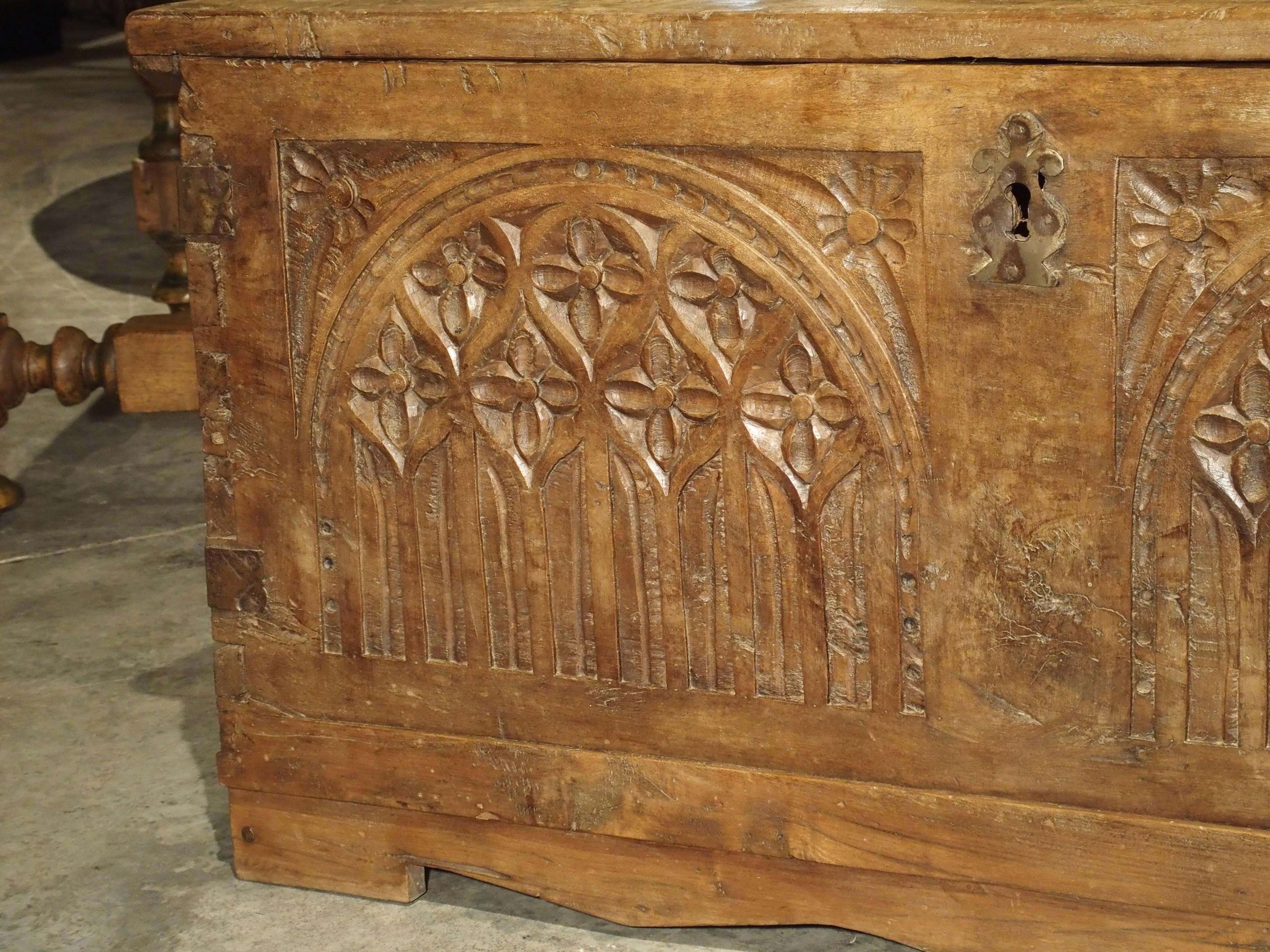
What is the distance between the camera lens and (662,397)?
67.4 inches

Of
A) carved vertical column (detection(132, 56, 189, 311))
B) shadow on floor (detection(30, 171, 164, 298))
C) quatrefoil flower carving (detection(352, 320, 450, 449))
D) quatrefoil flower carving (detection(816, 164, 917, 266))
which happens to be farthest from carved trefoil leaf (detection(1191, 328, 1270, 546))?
shadow on floor (detection(30, 171, 164, 298))

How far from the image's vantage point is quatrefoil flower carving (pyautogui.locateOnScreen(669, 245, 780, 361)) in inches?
65.2

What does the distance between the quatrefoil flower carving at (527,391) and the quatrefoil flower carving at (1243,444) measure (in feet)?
1.95

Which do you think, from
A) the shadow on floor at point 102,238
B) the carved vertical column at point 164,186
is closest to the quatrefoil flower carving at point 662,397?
the carved vertical column at point 164,186

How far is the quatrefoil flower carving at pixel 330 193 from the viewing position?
1763 mm

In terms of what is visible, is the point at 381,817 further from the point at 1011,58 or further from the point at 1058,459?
the point at 1011,58

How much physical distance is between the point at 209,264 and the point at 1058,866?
3.39 feet

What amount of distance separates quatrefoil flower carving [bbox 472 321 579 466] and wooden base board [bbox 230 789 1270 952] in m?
0.43

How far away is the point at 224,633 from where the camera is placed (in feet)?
6.36

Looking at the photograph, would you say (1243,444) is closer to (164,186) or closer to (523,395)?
(523,395)

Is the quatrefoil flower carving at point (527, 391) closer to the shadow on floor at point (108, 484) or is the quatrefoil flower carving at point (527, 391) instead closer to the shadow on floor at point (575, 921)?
the shadow on floor at point (575, 921)

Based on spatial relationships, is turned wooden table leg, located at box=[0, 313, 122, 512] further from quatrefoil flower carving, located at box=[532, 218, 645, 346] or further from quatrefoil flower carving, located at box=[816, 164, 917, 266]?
quatrefoil flower carving, located at box=[816, 164, 917, 266]

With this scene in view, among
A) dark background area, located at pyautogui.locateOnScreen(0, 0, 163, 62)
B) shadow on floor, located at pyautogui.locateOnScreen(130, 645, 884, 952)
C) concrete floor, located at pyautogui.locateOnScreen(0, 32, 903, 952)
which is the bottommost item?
shadow on floor, located at pyautogui.locateOnScreen(130, 645, 884, 952)

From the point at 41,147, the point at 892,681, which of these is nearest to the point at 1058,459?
the point at 892,681
